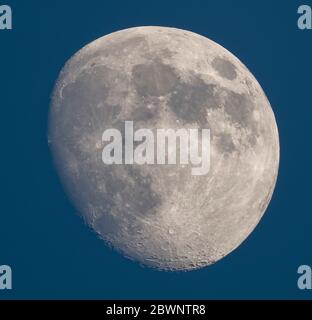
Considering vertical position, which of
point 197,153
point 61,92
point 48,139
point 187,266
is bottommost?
point 187,266

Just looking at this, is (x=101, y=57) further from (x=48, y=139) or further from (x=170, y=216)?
(x=170, y=216)

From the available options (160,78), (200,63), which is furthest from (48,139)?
(200,63)

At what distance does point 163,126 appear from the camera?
9039 mm

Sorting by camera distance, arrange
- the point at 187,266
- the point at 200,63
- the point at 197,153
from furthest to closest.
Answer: the point at 187,266 → the point at 200,63 → the point at 197,153

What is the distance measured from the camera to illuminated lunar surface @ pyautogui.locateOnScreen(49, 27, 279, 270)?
9.20m

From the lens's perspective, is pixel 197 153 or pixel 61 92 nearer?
pixel 197 153

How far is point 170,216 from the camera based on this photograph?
938 centimetres

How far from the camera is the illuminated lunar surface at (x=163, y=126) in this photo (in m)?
9.20

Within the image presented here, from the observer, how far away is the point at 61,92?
10.1 meters

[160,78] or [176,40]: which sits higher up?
[176,40]

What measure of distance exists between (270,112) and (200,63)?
1.89 meters

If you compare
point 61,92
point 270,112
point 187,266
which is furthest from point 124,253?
point 270,112

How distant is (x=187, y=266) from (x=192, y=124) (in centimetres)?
308

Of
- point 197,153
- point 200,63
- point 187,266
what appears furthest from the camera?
point 187,266
